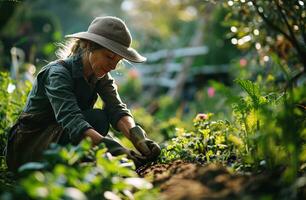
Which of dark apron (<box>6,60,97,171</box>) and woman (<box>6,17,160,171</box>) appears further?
dark apron (<box>6,60,97,171</box>)

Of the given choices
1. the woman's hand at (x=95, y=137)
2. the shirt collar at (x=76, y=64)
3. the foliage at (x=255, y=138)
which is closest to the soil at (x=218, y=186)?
the foliage at (x=255, y=138)

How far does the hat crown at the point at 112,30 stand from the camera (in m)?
2.97

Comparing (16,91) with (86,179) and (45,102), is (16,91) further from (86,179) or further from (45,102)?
(86,179)

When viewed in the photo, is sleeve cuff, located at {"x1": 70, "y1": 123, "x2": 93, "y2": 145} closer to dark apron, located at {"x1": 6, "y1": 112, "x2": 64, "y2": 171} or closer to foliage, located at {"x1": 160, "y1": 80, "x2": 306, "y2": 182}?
dark apron, located at {"x1": 6, "y1": 112, "x2": 64, "y2": 171}

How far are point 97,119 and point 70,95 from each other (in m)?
0.41

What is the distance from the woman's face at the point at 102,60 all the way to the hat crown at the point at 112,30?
0.10m

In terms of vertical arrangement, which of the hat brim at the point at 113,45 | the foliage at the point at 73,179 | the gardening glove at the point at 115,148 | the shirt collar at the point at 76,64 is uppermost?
the hat brim at the point at 113,45

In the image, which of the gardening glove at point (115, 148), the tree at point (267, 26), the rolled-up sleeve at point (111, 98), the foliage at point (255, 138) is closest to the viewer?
the foliage at point (255, 138)

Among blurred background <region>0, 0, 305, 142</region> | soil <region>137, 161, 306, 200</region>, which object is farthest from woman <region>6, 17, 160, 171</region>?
soil <region>137, 161, 306, 200</region>

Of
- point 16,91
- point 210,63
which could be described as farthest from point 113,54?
point 210,63

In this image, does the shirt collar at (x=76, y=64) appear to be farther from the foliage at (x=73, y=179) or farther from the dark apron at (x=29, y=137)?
the foliage at (x=73, y=179)

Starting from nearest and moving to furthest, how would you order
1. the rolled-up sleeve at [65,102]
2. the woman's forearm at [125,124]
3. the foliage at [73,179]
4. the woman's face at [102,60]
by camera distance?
1. the foliage at [73,179]
2. the rolled-up sleeve at [65,102]
3. the woman's face at [102,60]
4. the woman's forearm at [125,124]

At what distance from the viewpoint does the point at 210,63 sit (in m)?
14.8

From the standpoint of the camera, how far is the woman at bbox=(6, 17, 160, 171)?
9.37ft
